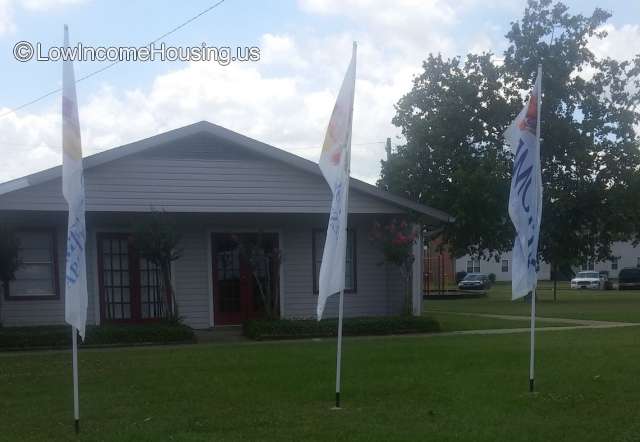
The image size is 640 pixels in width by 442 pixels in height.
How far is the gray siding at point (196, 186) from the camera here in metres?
14.2

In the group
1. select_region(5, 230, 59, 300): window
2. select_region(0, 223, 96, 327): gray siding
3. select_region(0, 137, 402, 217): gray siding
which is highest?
select_region(0, 137, 402, 217): gray siding

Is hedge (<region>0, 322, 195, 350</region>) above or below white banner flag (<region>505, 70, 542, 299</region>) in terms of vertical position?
below

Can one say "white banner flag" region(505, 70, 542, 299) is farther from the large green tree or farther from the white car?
the white car

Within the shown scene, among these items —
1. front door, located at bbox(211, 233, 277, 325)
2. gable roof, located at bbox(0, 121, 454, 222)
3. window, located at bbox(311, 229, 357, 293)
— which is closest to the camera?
gable roof, located at bbox(0, 121, 454, 222)

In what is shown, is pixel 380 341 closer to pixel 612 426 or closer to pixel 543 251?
pixel 612 426

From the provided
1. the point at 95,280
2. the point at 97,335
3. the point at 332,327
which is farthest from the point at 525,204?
the point at 95,280

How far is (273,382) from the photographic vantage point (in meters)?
9.72

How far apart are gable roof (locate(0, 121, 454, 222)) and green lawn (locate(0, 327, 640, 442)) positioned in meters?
3.30

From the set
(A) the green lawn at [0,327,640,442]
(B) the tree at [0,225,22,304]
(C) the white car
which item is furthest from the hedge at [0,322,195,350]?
(C) the white car

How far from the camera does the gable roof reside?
1356cm

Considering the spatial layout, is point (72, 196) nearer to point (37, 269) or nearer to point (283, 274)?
point (37, 269)

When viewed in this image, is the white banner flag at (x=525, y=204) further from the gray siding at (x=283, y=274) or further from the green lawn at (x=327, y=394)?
the gray siding at (x=283, y=274)

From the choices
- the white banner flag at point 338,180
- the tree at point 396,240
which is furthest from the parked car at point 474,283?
the white banner flag at point 338,180

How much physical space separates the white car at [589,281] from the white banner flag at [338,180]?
50.2 metres
